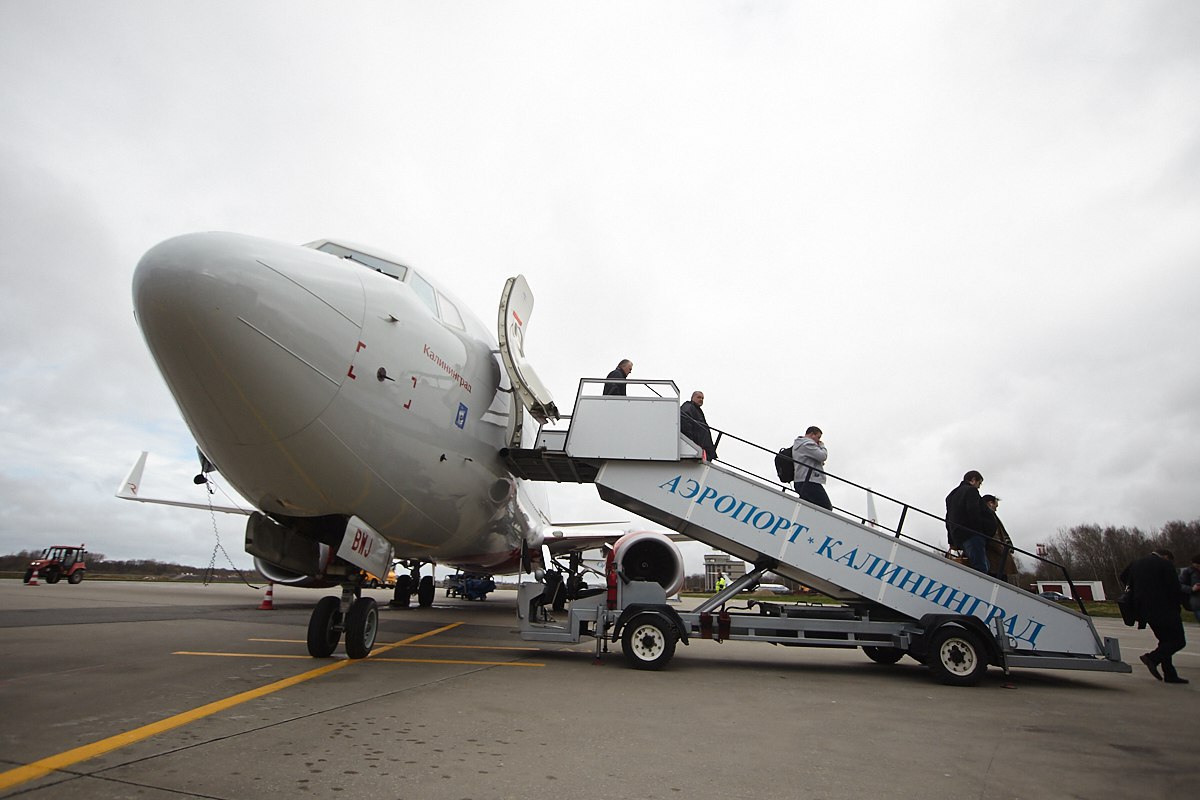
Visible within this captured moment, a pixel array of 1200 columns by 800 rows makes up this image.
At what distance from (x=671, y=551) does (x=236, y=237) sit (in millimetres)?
6693

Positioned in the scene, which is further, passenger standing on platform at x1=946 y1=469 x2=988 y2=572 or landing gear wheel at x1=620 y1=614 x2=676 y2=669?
passenger standing on platform at x1=946 y1=469 x2=988 y2=572

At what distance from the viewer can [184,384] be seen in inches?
181

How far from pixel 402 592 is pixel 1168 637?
15706 mm

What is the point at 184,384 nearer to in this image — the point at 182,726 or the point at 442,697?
the point at 182,726

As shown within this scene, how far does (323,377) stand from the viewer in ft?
16.2

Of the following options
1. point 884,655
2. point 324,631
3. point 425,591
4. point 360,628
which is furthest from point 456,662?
point 425,591

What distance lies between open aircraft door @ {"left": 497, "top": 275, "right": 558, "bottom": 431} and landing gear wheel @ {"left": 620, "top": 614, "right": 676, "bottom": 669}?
8.62 feet

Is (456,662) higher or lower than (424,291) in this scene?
lower

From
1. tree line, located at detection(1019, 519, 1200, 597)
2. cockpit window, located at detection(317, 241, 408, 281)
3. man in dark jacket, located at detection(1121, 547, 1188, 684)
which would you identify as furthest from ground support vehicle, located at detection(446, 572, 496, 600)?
tree line, located at detection(1019, 519, 1200, 597)

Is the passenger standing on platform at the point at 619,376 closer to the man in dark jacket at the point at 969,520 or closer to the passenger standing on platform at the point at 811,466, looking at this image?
the passenger standing on platform at the point at 811,466

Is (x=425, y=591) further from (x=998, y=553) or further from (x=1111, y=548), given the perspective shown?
(x=1111, y=548)

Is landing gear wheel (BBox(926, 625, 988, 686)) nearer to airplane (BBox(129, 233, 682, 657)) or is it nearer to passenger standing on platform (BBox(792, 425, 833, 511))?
passenger standing on platform (BBox(792, 425, 833, 511))

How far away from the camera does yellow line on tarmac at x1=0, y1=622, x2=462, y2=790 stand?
9.45ft

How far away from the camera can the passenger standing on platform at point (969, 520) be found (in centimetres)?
756
